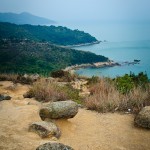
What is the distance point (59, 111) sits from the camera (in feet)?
26.0

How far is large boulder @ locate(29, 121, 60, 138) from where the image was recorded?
6958mm

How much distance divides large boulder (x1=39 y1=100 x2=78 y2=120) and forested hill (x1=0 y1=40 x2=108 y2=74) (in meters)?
59.3

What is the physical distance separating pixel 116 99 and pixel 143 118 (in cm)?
192

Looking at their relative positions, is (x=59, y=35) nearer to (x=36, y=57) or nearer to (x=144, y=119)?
(x=36, y=57)

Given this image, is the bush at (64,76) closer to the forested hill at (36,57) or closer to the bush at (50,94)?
the bush at (50,94)

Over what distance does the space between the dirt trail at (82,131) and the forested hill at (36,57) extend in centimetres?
5856

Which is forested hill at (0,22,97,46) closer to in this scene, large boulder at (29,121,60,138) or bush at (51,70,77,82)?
bush at (51,70,77,82)

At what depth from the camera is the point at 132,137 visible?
23.8 ft

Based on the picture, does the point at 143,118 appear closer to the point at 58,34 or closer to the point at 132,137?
the point at 132,137

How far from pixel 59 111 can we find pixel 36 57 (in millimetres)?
82069

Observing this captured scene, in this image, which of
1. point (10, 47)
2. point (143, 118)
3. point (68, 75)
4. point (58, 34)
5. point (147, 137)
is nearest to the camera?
point (147, 137)

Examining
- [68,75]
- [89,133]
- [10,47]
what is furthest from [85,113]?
[10,47]

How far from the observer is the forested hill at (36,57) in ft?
246

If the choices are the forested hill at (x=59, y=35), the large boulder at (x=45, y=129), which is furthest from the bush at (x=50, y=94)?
the forested hill at (x=59, y=35)
